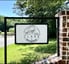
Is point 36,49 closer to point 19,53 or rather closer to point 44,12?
point 19,53

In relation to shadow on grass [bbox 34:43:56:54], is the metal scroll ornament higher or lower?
higher

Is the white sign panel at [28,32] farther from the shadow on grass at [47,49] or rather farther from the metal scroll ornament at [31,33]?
the shadow on grass at [47,49]

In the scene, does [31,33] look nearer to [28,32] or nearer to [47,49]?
[28,32]

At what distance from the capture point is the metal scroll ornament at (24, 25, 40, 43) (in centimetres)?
549

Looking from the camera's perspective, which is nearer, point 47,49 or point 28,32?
point 28,32

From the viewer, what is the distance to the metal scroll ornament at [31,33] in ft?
18.0

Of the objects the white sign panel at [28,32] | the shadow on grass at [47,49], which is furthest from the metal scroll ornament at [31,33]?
the shadow on grass at [47,49]

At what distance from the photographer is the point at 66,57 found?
536 cm

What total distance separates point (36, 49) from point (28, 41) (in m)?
7.78

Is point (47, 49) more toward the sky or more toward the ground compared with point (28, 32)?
more toward the ground

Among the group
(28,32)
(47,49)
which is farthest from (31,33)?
(47,49)

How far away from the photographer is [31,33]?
18.1ft

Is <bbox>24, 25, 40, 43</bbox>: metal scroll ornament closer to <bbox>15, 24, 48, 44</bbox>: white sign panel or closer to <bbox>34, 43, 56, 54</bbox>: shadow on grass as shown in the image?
<bbox>15, 24, 48, 44</bbox>: white sign panel

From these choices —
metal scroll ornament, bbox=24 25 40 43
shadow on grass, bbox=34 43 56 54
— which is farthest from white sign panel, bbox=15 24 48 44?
shadow on grass, bbox=34 43 56 54
